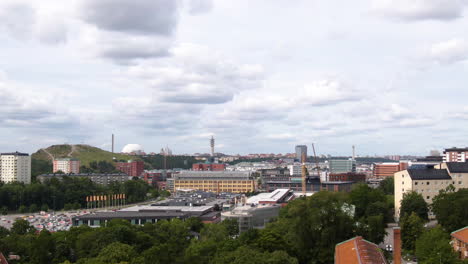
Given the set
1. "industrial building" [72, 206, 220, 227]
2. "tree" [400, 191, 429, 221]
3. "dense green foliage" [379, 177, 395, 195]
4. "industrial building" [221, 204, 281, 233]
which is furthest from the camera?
"dense green foliage" [379, 177, 395, 195]

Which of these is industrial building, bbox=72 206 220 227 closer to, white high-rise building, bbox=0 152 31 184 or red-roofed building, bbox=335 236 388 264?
red-roofed building, bbox=335 236 388 264

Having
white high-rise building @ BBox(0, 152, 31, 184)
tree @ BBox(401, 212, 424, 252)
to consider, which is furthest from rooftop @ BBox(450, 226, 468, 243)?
white high-rise building @ BBox(0, 152, 31, 184)

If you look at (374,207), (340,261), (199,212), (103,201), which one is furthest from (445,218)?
(103,201)

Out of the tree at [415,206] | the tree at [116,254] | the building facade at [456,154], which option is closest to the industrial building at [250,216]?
the tree at [415,206]

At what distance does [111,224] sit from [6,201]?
61.9 m

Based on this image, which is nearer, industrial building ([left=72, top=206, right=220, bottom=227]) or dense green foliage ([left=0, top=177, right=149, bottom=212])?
industrial building ([left=72, top=206, right=220, bottom=227])

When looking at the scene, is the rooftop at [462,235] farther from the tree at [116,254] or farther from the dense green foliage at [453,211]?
the tree at [116,254]

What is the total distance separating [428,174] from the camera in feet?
197

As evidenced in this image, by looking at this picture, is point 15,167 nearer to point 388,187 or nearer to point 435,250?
point 388,187

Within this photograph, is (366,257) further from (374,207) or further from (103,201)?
(103,201)

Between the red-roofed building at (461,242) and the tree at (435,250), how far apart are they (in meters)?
2.09

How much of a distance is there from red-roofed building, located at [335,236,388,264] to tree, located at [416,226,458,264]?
9.34 feet

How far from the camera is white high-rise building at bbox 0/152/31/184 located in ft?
431

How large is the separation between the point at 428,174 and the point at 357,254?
35.3m
